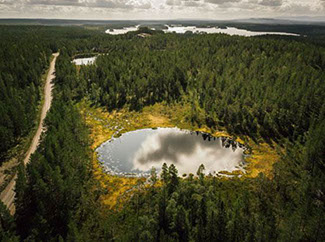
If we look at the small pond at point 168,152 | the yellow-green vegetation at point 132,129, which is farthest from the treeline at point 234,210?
the small pond at point 168,152

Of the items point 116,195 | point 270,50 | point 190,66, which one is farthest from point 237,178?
point 270,50

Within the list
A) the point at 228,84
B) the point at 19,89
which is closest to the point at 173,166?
the point at 228,84

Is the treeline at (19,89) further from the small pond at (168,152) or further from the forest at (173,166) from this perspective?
the small pond at (168,152)

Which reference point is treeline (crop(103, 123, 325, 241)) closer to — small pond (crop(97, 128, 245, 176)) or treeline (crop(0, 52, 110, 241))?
treeline (crop(0, 52, 110, 241))

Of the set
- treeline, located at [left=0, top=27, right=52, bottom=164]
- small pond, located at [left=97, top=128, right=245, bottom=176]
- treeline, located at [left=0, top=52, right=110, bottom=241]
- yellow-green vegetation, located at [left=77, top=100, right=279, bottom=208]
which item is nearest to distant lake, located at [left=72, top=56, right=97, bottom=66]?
treeline, located at [left=0, top=27, right=52, bottom=164]

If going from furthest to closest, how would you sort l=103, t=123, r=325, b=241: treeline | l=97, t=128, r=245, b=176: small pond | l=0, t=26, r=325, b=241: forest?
1. l=97, t=128, r=245, b=176: small pond
2. l=0, t=26, r=325, b=241: forest
3. l=103, t=123, r=325, b=241: treeline

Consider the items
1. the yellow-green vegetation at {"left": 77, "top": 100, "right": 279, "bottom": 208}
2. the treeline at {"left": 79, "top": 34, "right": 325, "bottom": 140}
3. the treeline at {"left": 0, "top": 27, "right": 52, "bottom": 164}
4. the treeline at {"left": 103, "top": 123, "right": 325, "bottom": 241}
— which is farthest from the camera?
the treeline at {"left": 79, "top": 34, "right": 325, "bottom": 140}

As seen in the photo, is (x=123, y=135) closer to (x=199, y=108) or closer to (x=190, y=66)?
(x=199, y=108)
